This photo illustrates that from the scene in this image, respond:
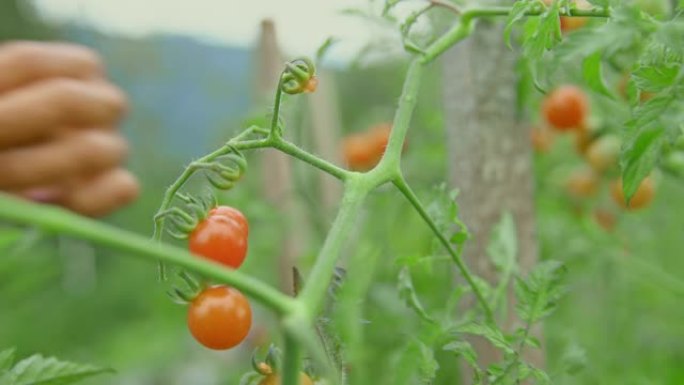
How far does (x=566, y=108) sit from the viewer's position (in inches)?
63.7

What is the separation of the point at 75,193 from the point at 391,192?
92cm

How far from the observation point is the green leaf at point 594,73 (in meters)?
0.76

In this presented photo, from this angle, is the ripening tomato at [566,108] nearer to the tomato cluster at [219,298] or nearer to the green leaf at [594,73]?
the green leaf at [594,73]

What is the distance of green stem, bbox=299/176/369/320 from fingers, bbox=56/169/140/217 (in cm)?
160

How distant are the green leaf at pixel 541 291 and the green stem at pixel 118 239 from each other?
388 millimetres

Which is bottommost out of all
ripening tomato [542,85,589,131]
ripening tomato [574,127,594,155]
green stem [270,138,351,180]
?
ripening tomato [574,127,594,155]

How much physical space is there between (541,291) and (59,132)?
1594 mm

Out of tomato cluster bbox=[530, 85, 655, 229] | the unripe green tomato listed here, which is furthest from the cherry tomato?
tomato cluster bbox=[530, 85, 655, 229]

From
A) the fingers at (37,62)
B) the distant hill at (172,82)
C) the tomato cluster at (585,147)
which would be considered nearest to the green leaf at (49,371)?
the tomato cluster at (585,147)

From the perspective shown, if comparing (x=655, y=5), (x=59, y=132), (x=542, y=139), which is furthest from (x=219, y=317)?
(x=59, y=132)

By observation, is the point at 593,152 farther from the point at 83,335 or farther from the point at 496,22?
the point at 83,335

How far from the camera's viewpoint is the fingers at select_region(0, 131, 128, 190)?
2062mm

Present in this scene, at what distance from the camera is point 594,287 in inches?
87.3

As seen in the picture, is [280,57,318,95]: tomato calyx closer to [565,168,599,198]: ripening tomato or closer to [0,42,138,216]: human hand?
[565,168,599,198]: ripening tomato
